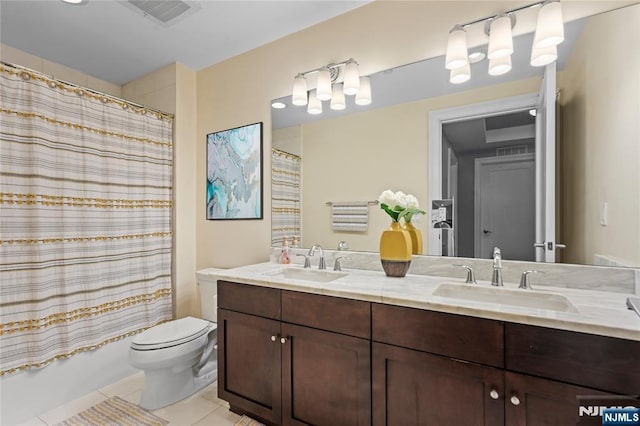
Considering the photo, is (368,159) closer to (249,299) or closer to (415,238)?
(415,238)

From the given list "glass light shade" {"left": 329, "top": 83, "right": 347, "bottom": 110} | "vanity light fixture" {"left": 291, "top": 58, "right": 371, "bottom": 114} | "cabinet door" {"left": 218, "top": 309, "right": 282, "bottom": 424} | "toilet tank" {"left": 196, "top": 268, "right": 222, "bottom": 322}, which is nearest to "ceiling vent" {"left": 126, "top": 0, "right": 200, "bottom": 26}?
"vanity light fixture" {"left": 291, "top": 58, "right": 371, "bottom": 114}

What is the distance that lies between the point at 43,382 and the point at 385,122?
2.63 metres

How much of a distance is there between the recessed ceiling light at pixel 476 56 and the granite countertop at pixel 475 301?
45.9 inches

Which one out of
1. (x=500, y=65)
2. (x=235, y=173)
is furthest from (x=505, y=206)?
(x=235, y=173)

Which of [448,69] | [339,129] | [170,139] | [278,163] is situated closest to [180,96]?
[170,139]

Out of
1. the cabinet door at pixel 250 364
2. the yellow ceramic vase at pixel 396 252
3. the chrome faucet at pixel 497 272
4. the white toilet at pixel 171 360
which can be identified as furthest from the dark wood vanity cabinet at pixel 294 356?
the chrome faucet at pixel 497 272

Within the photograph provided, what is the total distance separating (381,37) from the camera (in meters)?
1.96

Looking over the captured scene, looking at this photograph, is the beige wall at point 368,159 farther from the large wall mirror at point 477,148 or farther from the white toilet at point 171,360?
the white toilet at point 171,360

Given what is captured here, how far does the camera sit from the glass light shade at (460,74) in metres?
1.69

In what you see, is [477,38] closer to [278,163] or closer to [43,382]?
[278,163]

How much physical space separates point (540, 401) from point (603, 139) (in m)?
1.14

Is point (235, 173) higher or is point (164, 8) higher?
point (164, 8)

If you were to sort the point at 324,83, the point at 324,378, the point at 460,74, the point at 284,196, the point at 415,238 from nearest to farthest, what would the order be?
1. the point at 324,378
2. the point at 460,74
3. the point at 415,238
4. the point at 324,83
5. the point at 284,196

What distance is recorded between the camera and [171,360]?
1.89m
